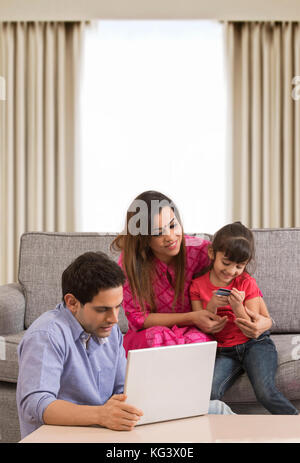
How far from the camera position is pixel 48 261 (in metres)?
2.44

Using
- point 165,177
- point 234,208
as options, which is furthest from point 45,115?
point 234,208

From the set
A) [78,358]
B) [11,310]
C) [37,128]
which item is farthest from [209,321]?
[37,128]

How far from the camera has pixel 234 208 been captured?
3.97 meters

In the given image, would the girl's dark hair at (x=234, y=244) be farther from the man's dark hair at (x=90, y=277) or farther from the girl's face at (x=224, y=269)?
the man's dark hair at (x=90, y=277)

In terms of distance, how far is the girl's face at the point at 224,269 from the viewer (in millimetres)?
1879

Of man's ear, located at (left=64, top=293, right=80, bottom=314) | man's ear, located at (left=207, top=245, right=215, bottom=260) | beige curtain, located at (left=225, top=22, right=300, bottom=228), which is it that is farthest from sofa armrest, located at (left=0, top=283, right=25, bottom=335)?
beige curtain, located at (left=225, top=22, right=300, bottom=228)
